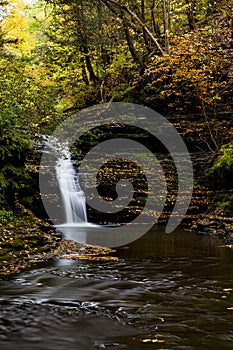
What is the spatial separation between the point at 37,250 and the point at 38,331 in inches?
145

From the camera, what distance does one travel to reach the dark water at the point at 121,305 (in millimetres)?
3184

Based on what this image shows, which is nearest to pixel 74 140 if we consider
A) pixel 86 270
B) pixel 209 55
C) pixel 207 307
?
pixel 209 55

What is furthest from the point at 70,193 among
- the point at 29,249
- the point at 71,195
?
the point at 29,249

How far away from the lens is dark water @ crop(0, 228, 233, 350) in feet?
10.4

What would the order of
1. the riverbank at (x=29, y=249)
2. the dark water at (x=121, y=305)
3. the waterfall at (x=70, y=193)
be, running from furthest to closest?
the waterfall at (x=70, y=193)
the riverbank at (x=29, y=249)
the dark water at (x=121, y=305)

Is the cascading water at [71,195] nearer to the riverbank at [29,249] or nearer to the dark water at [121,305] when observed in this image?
the riverbank at [29,249]

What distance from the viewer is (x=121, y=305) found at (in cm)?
409

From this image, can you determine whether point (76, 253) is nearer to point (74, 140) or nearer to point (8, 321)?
point (8, 321)

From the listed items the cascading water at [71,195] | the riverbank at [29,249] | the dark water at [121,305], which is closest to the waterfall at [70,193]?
the cascading water at [71,195]

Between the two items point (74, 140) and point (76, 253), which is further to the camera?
point (74, 140)

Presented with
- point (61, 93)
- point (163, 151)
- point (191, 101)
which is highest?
point (61, 93)

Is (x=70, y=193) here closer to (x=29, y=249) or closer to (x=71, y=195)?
(x=71, y=195)

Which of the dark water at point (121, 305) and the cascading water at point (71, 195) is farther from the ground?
the cascading water at point (71, 195)

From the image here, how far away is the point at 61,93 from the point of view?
1866cm
